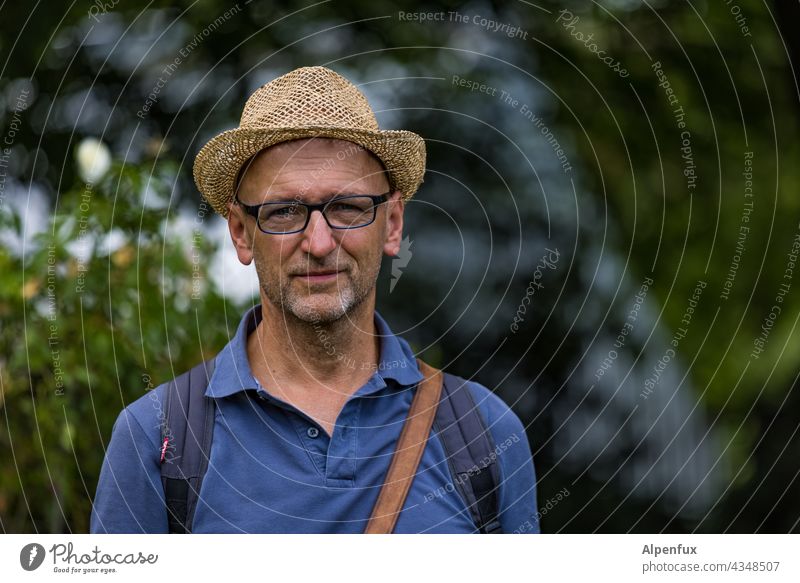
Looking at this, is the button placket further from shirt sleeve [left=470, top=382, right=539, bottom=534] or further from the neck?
shirt sleeve [left=470, top=382, right=539, bottom=534]

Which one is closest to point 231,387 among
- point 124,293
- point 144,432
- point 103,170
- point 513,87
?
point 144,432

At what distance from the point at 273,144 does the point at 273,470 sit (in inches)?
26.6

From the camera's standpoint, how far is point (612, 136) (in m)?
3.84

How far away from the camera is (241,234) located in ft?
7.46

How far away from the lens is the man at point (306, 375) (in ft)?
7.04

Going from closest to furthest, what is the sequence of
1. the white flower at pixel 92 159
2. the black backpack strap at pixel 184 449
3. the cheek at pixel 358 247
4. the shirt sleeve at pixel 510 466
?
the black backpack strap at pixel 184 449 < the cheek at pixel 358 247 < the shirt sleeve at pixel 510 466 < the white flower at pixel 92 159

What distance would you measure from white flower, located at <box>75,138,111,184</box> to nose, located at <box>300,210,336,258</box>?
1.39 metres

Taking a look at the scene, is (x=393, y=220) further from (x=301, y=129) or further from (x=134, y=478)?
(x=134, y=478)

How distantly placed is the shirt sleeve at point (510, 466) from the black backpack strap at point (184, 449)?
604 mm

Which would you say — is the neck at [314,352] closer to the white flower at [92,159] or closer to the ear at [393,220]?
the ear at [393,220]

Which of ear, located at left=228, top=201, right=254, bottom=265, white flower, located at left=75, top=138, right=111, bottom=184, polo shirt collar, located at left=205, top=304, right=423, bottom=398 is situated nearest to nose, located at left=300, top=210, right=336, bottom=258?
ear, located at left=228, top=201, right=254, bottom=265

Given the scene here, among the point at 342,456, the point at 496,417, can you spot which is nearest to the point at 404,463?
the point at 342,456

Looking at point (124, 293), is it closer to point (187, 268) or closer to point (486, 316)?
point (187, 268)

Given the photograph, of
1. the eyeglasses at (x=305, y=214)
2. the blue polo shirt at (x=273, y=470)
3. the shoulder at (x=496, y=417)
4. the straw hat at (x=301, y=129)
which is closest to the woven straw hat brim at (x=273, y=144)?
the straw hat at (x=301, y=129)
